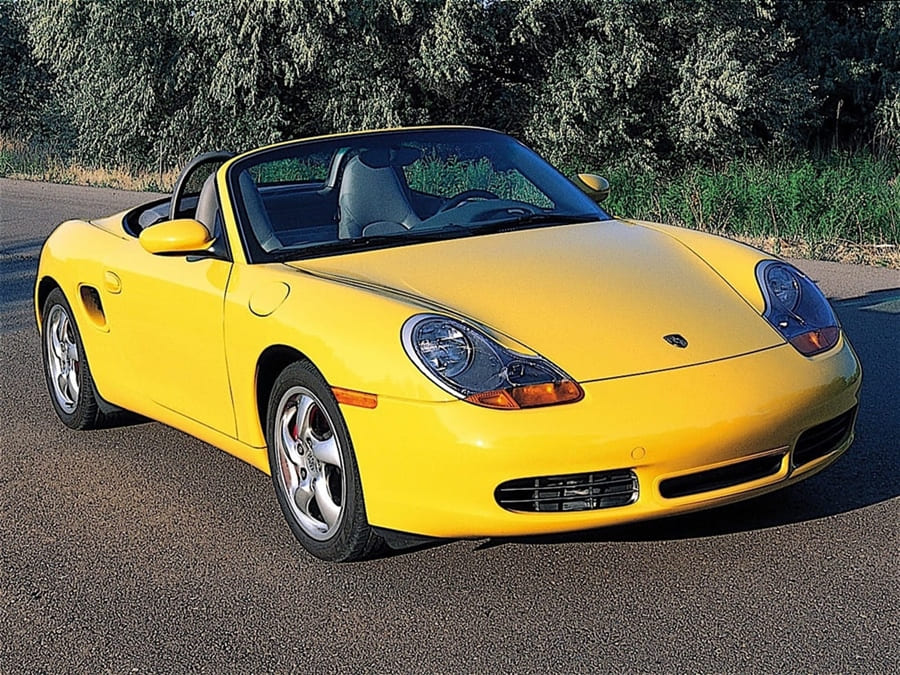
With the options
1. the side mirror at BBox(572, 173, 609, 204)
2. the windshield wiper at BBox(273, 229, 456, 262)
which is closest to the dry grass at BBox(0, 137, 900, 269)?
the side mirror at BBox(572, 173, 609, 204)

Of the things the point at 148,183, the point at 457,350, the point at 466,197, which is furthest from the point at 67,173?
the point at 457,350

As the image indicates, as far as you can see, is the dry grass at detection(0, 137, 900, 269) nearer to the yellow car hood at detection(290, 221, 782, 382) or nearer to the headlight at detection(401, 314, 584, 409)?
the yellow car hood at detection(290, 221, 782, 382)

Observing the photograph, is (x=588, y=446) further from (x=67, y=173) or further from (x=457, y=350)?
(x=67, y=173)

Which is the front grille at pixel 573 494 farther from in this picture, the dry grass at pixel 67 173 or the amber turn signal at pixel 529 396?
the dry grass at pixel 67 173

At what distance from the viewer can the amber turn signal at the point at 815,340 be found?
423 centimetres

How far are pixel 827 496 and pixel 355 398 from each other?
1.84 m

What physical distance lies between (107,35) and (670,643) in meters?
24.2

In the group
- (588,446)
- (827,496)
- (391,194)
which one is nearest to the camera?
(588,446)

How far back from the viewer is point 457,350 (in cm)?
390

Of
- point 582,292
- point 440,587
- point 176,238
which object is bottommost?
point 440,587

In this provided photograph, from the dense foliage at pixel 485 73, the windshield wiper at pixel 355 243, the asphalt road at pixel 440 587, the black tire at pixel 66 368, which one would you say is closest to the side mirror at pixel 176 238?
the windshield wiper at pixel 355 243

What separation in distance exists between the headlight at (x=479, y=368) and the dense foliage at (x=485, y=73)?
2013 centimetres

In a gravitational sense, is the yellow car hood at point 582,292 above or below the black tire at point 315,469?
above

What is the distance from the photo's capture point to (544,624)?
11.9 feet
